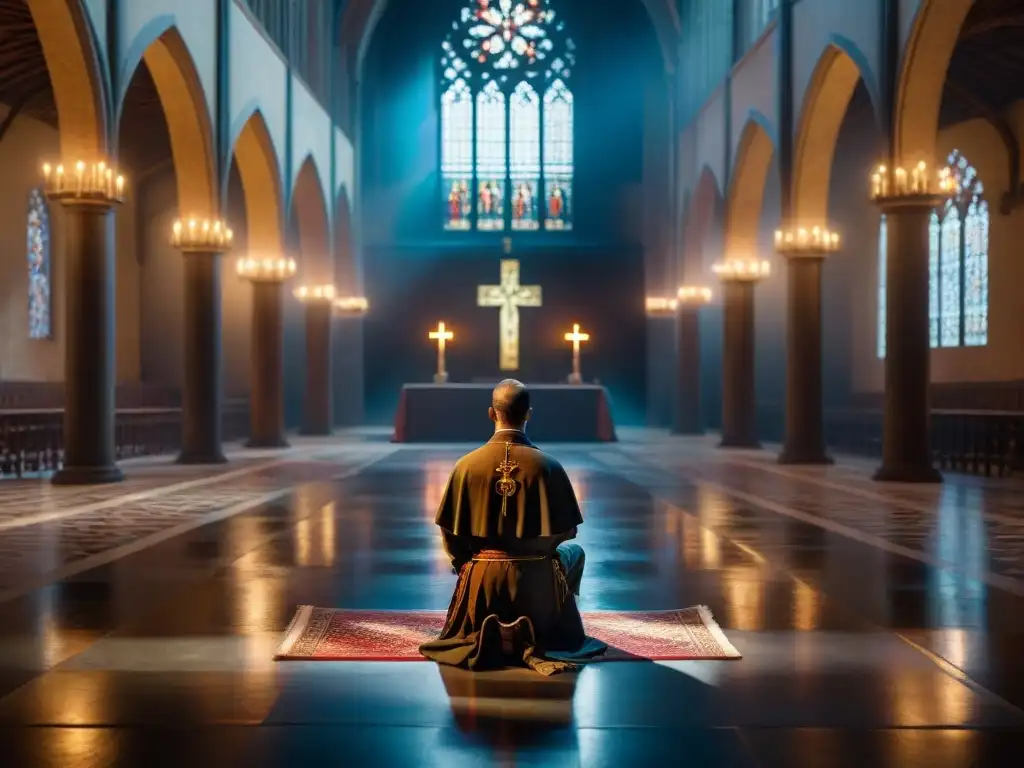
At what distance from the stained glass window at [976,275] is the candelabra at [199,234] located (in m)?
14.4

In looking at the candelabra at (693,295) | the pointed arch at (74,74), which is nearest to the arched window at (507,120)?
the candelabra at (693,295)

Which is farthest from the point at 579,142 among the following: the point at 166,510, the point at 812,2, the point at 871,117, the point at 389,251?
the point at 166,510

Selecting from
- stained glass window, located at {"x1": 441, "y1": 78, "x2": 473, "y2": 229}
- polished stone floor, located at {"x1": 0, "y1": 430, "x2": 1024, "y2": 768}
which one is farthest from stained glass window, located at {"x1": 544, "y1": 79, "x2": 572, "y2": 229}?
polished stone floor, located at {"x1": 0, "y1": 430, "x2": 1024, "y2": 768}

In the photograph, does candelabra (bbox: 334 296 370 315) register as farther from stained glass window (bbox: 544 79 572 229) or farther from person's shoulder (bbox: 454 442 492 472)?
person's shoulder (bbox: 454 442 492 472)

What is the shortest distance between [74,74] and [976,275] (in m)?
17.5

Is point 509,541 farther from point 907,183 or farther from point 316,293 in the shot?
point 316,293

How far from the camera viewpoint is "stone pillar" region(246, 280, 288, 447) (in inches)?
939

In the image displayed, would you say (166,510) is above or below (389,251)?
below

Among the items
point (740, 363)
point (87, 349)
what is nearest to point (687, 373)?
point (740, 363)

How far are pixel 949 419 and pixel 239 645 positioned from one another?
15.4m

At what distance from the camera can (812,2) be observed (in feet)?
60.7

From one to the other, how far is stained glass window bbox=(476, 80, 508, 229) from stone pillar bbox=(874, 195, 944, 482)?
18.9 m

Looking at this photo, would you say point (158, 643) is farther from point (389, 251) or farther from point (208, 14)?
point (389, 251)

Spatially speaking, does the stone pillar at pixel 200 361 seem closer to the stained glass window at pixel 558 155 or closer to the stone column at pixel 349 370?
the stone column at pixel 349 370
